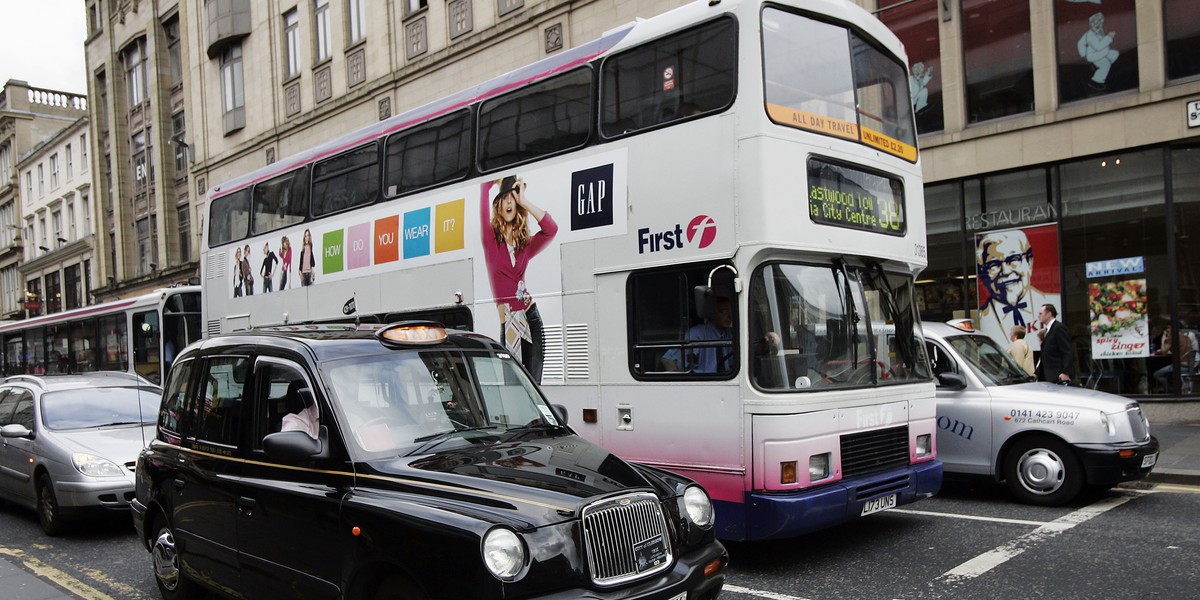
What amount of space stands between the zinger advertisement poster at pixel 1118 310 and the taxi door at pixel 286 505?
12.9 metres

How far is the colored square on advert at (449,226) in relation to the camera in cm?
903

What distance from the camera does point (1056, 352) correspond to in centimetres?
1158

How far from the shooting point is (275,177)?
40.5 feet

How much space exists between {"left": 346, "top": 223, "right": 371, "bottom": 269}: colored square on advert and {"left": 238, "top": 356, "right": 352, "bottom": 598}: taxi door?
5050mm

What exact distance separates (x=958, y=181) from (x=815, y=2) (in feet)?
30.6

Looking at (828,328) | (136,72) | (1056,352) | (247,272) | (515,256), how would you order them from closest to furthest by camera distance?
(828,328) < (515,256) < (1056,352) < (247,272) < (136,72)

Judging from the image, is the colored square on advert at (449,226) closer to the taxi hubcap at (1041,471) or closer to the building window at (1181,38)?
the taxi hubcap at (1041,471)

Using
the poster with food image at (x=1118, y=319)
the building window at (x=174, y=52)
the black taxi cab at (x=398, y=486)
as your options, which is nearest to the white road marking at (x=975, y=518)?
the black taxi cab at (x=398, y=486)

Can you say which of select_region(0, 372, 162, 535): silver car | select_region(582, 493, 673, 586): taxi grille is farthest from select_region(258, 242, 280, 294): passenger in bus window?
select_region(582, 493, 673, 586): taxi grille

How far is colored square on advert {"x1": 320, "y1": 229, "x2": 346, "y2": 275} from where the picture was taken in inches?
421

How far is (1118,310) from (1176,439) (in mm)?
2645

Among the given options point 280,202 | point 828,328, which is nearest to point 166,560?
point 828,328

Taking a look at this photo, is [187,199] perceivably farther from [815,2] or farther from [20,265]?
[815,2]

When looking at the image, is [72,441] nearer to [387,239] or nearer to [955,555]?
[387,239]
